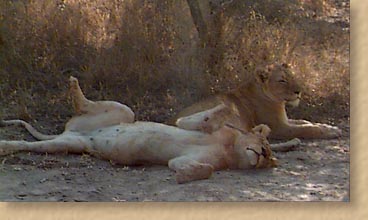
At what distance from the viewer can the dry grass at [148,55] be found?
22.0ft

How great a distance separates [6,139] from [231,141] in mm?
1674

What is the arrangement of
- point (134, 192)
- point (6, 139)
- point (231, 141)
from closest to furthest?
1. point (134, 192)
2. point (231, 141)
3. point (6, 139)

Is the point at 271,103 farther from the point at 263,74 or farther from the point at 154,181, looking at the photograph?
the point at 154,181

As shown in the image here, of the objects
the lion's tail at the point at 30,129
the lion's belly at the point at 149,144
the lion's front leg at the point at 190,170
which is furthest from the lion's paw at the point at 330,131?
the lion's tail at the point at 30,129

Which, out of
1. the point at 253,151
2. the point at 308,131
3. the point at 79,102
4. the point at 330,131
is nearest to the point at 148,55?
the point at 79,102

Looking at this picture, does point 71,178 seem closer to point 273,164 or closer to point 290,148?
point 273,164

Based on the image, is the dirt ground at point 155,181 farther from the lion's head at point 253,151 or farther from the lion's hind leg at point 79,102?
Answer: the lion's hind leg at point 79,102

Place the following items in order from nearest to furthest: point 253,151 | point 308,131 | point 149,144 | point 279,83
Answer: point 253,151
point 149,144
point 308,131
point 279,83

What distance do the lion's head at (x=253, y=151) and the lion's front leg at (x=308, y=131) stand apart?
3.16ft

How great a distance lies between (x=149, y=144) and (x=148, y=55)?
6.03 feet

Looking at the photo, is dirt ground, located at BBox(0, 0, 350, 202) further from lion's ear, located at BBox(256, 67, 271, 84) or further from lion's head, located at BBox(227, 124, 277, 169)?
lion's ear, located at BBox(256, 67, 271, 84)

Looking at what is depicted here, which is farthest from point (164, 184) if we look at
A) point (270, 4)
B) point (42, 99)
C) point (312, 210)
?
point (270, 4)

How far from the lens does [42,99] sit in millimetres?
6637

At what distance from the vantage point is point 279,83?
6387 millimetres
